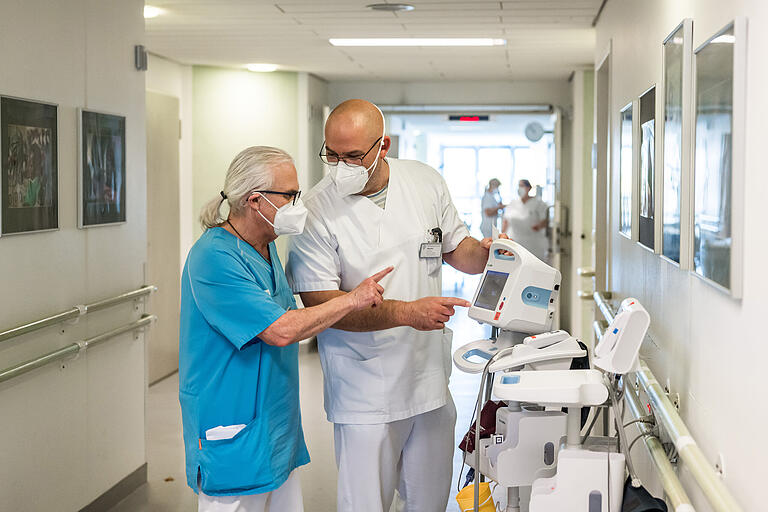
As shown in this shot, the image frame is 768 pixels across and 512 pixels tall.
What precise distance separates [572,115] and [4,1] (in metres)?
6.44

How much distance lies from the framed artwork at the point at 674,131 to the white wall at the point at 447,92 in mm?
6427

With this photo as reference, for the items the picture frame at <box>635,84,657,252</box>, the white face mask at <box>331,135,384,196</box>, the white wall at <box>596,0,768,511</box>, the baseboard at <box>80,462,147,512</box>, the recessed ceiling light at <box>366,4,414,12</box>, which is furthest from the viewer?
the recessed ceiling light at <box>366,4,414,12</box>

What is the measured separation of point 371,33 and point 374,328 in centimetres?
379

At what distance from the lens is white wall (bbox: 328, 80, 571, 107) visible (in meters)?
9.17

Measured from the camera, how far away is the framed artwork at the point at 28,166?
3129mm

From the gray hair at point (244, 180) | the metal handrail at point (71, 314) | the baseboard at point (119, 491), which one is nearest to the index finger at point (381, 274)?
the gray hair at point (244, 180)

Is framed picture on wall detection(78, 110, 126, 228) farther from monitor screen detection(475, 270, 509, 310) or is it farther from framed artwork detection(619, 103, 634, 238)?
framed artwork detection(619, 103, 634, 238)

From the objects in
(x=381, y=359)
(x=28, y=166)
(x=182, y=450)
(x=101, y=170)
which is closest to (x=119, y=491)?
(x=182, y=450)

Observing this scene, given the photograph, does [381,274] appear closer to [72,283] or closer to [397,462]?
[397,462]

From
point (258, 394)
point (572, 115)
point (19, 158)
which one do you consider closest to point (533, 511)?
point (258, 394)

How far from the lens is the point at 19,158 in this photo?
127 inches

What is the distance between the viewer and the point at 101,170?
3.98 m

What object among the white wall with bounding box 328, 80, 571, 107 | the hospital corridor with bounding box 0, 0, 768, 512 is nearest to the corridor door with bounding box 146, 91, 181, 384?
the hospital corridor with bounding box 0, 0, 768, 512

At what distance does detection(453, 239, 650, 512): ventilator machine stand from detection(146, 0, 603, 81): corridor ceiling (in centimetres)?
288
